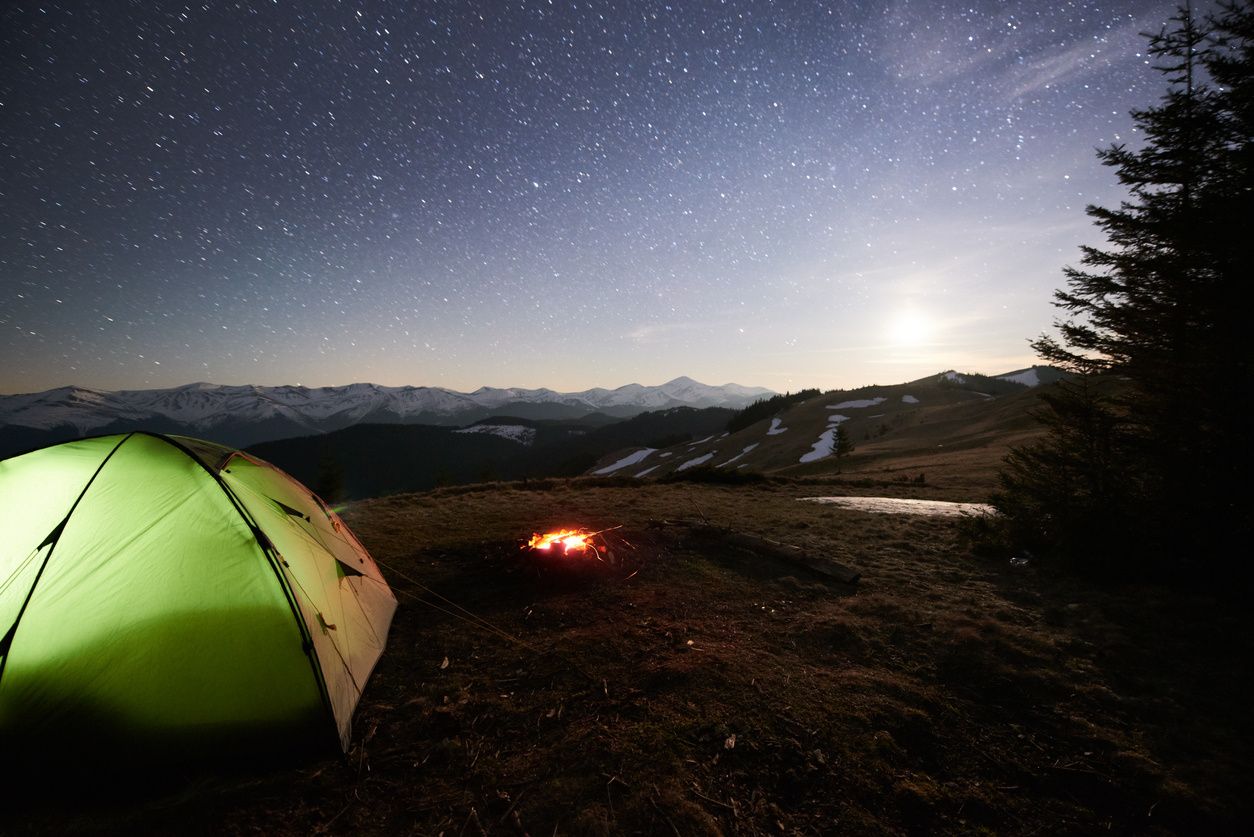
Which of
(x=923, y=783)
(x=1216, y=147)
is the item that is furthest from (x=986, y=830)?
(x=1216, y=147)

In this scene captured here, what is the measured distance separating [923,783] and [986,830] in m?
0.50

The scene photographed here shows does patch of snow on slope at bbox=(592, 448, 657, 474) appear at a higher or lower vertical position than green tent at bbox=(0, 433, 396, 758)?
lower

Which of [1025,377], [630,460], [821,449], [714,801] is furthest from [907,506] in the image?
[1025,377]

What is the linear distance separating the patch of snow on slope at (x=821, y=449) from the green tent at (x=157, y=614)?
5432 centimetres

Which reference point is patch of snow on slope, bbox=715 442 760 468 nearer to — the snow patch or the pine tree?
the snow patch

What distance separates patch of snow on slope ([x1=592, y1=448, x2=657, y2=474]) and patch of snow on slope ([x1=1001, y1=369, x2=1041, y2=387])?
105146 mm

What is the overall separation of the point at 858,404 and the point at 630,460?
153ft

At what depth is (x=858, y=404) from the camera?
8338cm

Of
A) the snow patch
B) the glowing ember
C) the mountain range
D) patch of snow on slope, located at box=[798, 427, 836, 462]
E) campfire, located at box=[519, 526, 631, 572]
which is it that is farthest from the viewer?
patch of snow on slope, located at box=[798, 427, 836, 462]

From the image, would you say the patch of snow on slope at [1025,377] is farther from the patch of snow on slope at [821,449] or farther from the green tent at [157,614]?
the green tent at [157,614]

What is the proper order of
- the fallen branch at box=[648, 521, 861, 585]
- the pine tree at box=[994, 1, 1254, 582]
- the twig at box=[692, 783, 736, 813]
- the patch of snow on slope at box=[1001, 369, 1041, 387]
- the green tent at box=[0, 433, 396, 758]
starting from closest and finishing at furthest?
the twig at box=[692, 783, 736, 813] → the green tent at box=[0, 433, 396, 758] → the pine tree at box=[994, 1, 1254, 582] → the fallen branch at box=[648, 521, 861, 585] → the patch of snow on slope at box=[1001, 369, 1041, 387]

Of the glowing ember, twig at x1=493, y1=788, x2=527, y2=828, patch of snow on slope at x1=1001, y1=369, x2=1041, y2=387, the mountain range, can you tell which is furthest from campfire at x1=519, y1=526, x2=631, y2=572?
patch of snow on slope at x1=1001, y1=369, x2=1041, y2=387

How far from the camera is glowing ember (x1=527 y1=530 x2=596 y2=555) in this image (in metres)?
9.49

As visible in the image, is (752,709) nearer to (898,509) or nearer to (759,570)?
(759,570)
